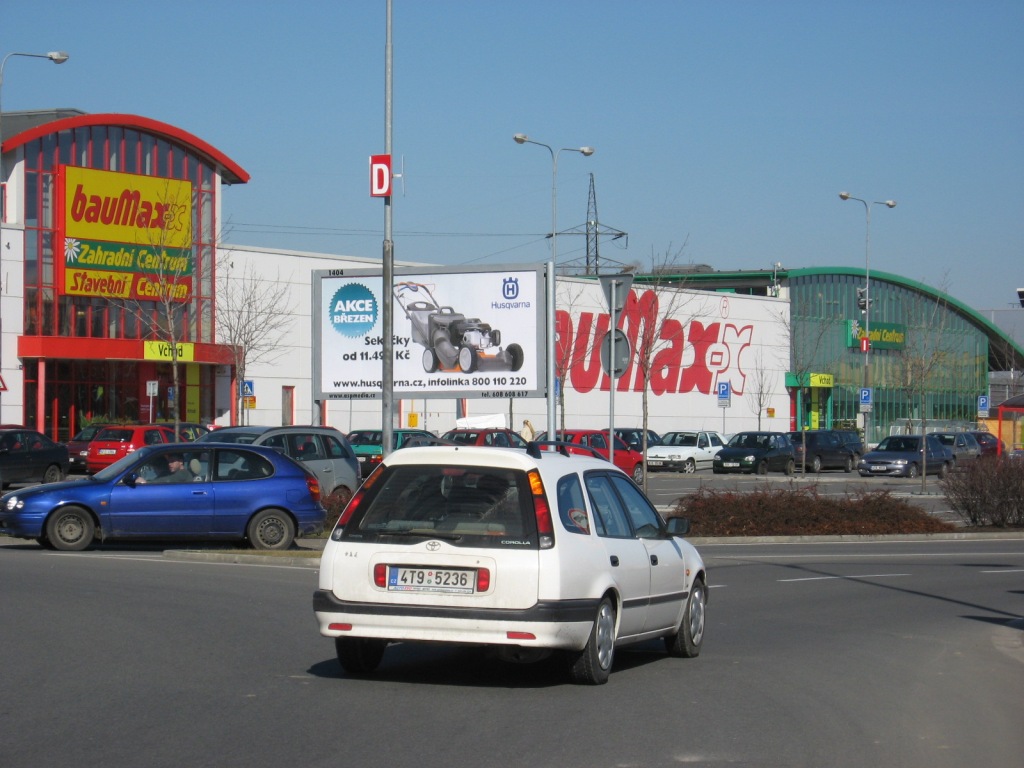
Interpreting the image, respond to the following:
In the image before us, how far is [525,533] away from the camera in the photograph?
8.48 metres

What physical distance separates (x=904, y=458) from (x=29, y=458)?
30350mm

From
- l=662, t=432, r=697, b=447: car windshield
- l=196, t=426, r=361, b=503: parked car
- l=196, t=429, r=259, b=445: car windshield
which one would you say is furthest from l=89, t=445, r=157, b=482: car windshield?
l=662, t=432, r=697, b=447: car windshield

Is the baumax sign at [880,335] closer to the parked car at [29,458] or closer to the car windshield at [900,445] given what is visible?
the car windshield at [900,445]

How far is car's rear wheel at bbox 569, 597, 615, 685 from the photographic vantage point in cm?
870

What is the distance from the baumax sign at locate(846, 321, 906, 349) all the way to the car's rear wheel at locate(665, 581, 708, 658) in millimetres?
74758

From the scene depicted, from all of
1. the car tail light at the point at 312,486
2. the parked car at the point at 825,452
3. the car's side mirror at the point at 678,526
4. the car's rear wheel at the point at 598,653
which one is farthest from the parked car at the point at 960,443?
the car's rear wheel at the point at 598,653

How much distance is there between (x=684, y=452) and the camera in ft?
172

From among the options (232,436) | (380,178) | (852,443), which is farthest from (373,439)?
(852,443)

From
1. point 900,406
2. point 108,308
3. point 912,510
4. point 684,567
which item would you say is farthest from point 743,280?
point 684,567

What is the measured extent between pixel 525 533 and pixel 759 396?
6494 cm

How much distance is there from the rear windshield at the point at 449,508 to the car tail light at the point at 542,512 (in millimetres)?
32

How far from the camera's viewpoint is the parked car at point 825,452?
54469 millimetres

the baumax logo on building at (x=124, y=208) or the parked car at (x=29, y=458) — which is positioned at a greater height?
the baumax logo on building at (x=124, y=208)

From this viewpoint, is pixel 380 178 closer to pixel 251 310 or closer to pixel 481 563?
pixel 481 563
